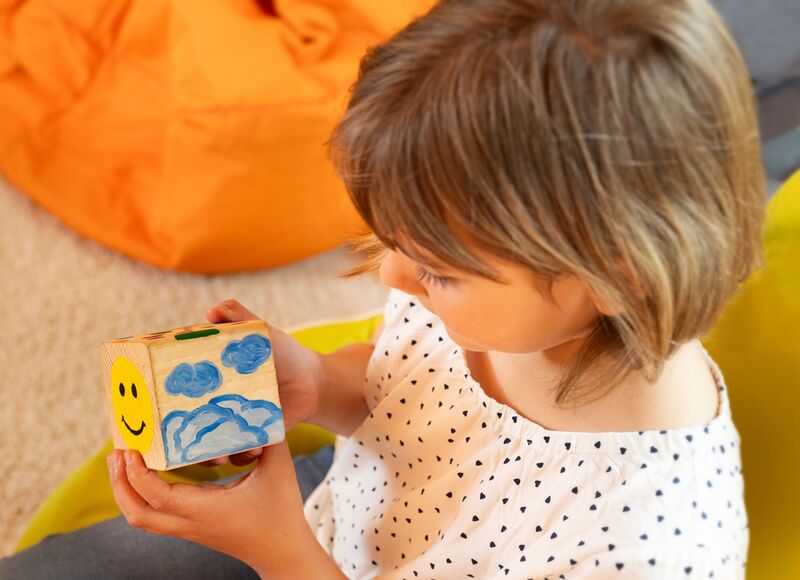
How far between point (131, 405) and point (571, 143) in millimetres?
403

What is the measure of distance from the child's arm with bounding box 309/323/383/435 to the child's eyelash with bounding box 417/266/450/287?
27 centimetres

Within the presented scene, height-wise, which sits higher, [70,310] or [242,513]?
[242,513]

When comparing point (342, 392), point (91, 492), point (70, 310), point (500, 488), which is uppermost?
point (500, 488)

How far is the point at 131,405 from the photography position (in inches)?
26.4

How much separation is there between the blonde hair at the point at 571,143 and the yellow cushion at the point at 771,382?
193 mm

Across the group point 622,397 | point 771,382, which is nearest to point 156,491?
point 622,397

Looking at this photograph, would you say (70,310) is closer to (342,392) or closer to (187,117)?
(187,117)

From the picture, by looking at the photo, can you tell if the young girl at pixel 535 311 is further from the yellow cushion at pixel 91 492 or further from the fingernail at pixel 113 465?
the yellow cushion at pixel 91 492

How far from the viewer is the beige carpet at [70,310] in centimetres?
126

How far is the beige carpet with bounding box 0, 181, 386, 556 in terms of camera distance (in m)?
1.26

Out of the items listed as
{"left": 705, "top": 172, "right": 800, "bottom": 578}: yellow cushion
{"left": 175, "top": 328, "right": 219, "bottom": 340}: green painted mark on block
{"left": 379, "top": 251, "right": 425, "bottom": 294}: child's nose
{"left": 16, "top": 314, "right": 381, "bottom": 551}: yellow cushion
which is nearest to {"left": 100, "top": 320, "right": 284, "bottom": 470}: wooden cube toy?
{"left": 175, "top": 328, "right": 219, "bottom": 340}: green painted mark on block

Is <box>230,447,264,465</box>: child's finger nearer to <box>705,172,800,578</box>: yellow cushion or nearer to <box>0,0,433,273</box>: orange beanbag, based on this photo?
<box>705,172,800,578</box>: yellow cushion

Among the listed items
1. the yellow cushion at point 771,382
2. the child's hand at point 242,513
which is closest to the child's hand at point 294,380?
the child's hand at point 242,513

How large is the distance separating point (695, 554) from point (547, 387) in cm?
16
